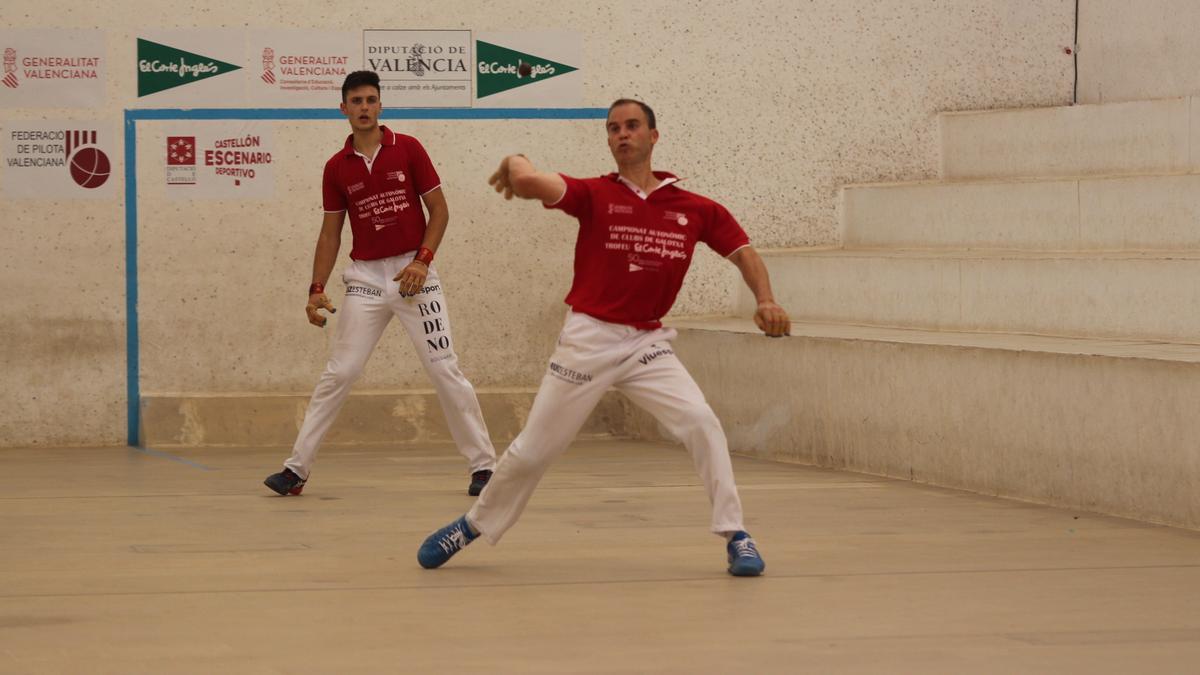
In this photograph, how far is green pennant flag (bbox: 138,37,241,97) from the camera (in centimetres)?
1166

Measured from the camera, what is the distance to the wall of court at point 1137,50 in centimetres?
1216

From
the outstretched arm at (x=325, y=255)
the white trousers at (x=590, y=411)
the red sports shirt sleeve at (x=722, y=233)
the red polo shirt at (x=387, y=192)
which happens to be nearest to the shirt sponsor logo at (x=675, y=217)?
the red sports shirt sleeve at (x=722, y=233)

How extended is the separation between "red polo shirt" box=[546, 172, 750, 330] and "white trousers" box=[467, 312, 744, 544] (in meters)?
0.09

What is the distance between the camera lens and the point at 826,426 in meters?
10.2

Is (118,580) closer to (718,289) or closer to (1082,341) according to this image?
(1082,341)

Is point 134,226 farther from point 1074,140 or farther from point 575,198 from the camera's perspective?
Result: point 1074,140

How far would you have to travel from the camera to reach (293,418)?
11.7 m

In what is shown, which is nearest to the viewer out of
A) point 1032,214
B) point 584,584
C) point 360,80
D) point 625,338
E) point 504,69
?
point 584,584

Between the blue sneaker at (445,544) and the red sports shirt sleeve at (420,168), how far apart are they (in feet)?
9.11

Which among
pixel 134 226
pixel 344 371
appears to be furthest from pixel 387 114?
pixel 344 371

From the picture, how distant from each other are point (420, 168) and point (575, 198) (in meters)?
2.75

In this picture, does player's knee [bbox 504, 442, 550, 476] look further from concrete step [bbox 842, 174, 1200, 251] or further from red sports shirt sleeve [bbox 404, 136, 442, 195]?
concrete step [bbox 842, 174, 1200, 251]

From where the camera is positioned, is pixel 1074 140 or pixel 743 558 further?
pixel 1074 140

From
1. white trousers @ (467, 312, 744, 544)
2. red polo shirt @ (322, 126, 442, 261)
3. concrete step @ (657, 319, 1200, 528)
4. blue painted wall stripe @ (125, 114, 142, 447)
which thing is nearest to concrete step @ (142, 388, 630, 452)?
blue painted wall stripe @ (125, 114, 142, 447)
